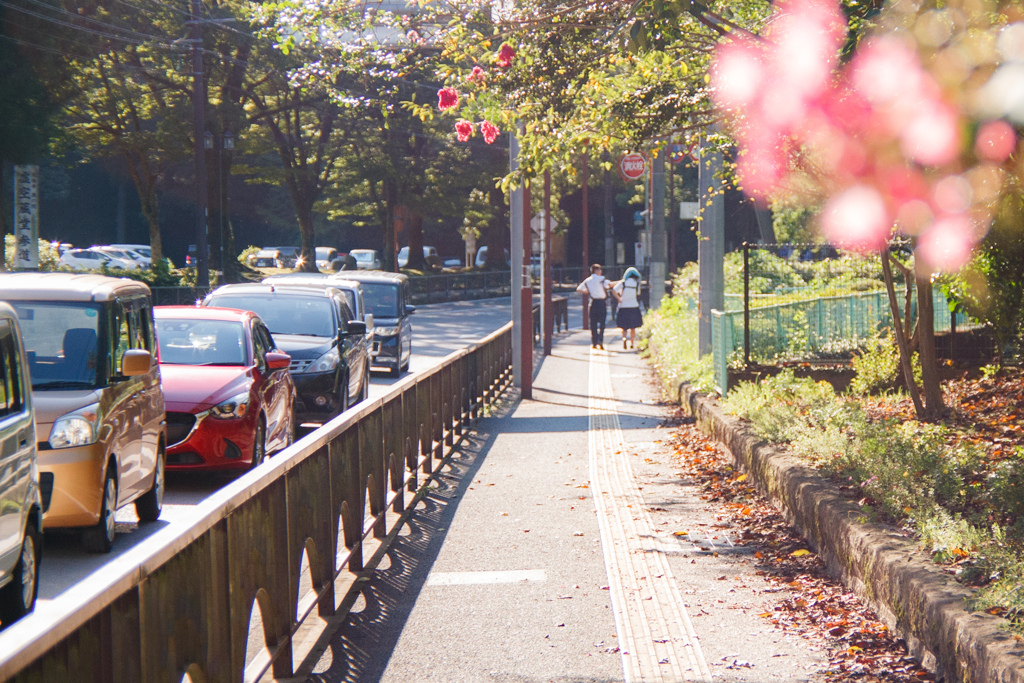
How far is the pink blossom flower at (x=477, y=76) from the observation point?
34.6ft

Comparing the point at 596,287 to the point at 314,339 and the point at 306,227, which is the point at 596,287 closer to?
the point at 314,339

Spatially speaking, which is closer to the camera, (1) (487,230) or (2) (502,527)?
(2) (502,527)

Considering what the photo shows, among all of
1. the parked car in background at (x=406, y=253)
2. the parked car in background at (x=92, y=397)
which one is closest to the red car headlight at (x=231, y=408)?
the parked car in background at (x=92, y=397)

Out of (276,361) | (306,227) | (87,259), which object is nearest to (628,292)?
(276,361)

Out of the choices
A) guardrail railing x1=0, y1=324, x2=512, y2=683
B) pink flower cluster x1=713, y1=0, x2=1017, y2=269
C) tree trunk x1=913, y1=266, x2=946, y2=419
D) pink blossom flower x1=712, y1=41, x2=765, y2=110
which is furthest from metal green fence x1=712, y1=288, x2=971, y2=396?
guardrail railing x1=0, y1=324, x2=512, y2=683

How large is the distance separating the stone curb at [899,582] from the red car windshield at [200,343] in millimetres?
5051

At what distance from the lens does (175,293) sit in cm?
3094

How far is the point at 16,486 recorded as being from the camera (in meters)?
5.27

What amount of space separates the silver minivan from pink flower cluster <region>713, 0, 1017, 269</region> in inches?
199

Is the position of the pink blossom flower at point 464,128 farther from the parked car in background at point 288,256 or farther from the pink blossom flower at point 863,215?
the parked car in background at point 288,256

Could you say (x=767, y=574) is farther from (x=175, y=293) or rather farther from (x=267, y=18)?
(x=175, y=293)

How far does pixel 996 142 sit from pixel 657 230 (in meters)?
20.6

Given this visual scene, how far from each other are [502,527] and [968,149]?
4.04m

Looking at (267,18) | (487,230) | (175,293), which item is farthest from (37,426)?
(487,230)
